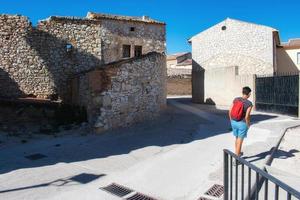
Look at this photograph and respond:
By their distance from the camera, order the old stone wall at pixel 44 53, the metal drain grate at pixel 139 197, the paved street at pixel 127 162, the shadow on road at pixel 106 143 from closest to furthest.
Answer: the metal drain grate at pixel 139 197, the paved street at pixel 127 162, the shadow on road at pixel 106 143, the old stone wall at pixel 44 53

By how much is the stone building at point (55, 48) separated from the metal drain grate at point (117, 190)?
10.3 metres

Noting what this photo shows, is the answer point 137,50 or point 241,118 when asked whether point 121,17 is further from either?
point 241,118

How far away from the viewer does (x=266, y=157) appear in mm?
7207

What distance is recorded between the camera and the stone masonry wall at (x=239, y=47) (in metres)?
23.9

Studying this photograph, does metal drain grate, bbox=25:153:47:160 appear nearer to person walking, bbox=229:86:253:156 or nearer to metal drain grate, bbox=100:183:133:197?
metal drain grate, bbox=100:183:133:197

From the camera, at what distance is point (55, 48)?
1858 centimetres

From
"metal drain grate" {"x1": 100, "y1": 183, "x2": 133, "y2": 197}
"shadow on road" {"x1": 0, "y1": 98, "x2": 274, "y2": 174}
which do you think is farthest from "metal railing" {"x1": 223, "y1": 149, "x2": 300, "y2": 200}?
"shadow on road" {"x1": 0, "y1": 98, "x2": 274, "y2": 174}

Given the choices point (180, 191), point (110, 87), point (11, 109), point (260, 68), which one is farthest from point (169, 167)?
point (260, 68)

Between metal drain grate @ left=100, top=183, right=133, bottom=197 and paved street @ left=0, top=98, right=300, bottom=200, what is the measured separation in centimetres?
12

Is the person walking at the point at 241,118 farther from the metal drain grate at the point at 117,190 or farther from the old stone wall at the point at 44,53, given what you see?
the old stone wall at the point at 44,53

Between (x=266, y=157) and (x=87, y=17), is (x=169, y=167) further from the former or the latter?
(x=87, y=17)

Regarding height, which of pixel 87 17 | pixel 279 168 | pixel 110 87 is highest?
pixel 87 17

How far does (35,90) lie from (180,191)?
14.8 metres

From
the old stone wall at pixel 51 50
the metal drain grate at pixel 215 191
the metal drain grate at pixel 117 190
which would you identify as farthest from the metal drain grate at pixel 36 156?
the old stone wall at pixel 51 50
